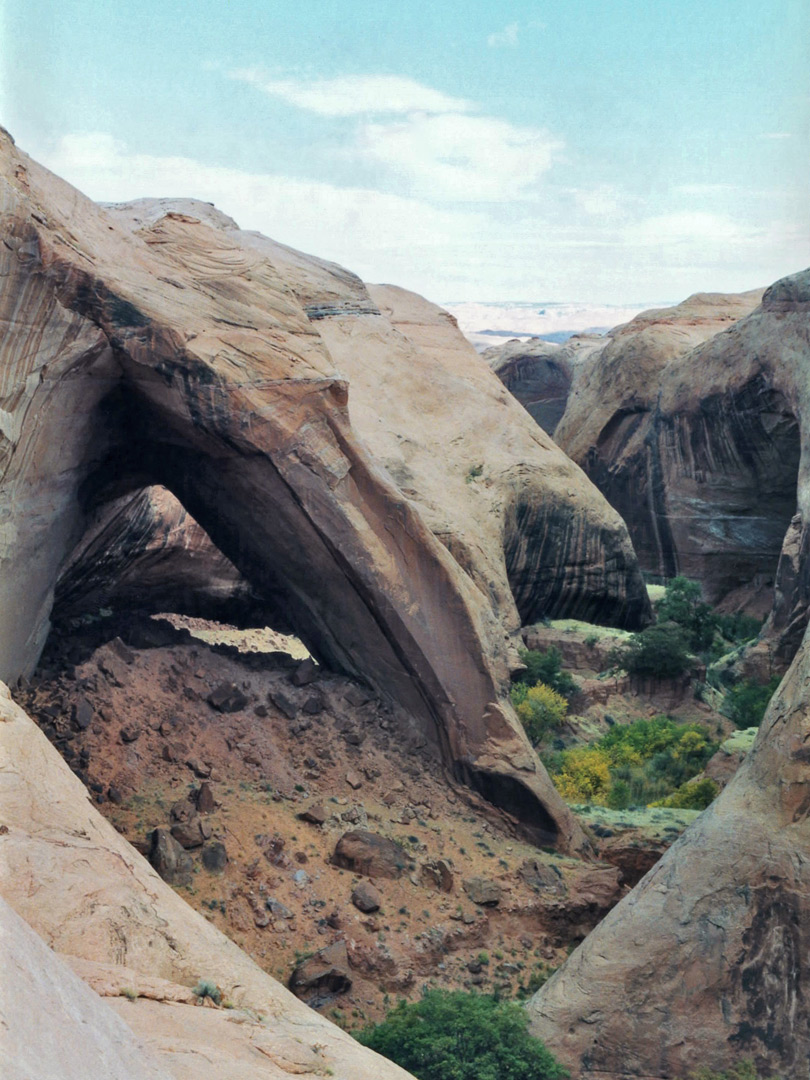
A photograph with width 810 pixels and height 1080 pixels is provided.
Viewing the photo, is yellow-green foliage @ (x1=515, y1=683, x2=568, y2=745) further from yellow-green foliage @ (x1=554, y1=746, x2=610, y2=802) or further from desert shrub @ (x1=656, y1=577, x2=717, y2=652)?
desert shrub @ (x1=656, y1=577, x2=717, y2=652)

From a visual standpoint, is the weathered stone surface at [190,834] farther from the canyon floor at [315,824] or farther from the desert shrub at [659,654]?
the desert shrub at [659,654]

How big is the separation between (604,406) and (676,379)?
5037 mm

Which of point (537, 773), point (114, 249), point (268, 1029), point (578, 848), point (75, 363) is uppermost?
point (114, 249)

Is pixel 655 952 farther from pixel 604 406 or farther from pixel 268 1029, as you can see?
pixel 604 406

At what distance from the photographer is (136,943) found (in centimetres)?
584

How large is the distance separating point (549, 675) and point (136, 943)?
15736mm

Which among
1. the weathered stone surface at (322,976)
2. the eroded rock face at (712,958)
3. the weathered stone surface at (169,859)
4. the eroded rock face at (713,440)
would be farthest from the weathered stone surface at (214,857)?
the eroded rock face at (713,440)

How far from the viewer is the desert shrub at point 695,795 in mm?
15125

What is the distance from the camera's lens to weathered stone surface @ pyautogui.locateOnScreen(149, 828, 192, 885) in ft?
33.8

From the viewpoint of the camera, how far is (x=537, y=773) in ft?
43.8

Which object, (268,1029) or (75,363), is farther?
(75,363)

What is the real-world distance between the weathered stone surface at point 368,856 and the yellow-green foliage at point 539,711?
720cm

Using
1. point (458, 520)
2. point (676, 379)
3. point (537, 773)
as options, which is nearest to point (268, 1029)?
point (537, 773)

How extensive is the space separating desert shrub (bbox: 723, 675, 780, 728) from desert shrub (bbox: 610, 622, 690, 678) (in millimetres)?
1136
